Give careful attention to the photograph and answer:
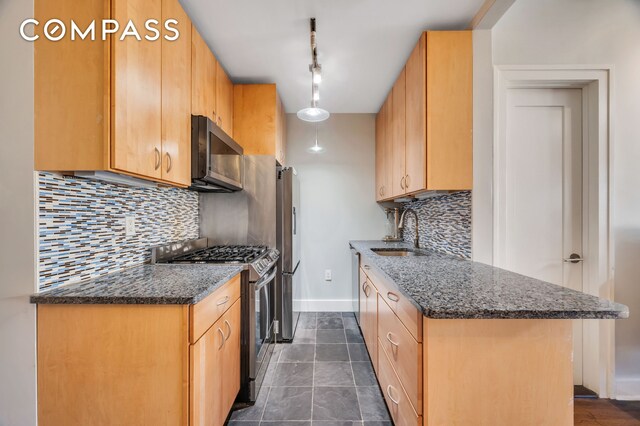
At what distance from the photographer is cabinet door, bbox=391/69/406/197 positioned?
85.1 inches

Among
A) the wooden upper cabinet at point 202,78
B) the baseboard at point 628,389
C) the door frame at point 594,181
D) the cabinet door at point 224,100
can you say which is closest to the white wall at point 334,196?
the cabinet door at point 224,100

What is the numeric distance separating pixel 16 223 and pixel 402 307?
1627 millimetres

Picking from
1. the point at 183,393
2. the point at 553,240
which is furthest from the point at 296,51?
the point at 553,240

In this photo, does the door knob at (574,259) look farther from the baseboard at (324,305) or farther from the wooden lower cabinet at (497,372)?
the baseboard at (324,305)

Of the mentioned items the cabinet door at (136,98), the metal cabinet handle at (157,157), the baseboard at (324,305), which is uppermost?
the cabinet door at (136,98)

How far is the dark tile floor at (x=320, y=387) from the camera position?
5.02 feet

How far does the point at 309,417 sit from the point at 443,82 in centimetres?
226

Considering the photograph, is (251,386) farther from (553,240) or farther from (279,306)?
(553,240)

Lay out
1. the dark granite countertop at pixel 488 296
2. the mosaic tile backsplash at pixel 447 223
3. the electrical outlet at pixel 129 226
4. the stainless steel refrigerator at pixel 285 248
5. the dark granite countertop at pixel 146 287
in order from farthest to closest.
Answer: the stainless steel refrigerator at pixel 285 248 < the mosaic tile backsplash at pixel 447 223 < the electrical outlet at pixel 129 226 < the dark granite countertop at pixel 146 287 < the dark granite countertop at pixel 488 296

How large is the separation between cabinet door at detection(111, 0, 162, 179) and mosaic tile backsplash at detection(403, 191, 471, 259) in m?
1.89

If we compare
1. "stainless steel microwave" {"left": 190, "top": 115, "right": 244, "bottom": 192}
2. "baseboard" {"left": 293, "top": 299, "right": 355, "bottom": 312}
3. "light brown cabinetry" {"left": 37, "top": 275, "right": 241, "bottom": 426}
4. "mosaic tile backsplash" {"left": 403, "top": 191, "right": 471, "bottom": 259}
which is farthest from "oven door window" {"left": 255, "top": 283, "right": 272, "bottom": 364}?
"mosaic tile backsplash" {"left": 403, "top": 191, "right": 471, "bottom": 259}

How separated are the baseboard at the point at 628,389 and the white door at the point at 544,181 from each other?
0.23 m

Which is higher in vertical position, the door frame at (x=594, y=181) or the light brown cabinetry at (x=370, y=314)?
the door frame at (x=594, y=181)

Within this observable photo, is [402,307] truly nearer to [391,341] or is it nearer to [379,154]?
[391,341]
